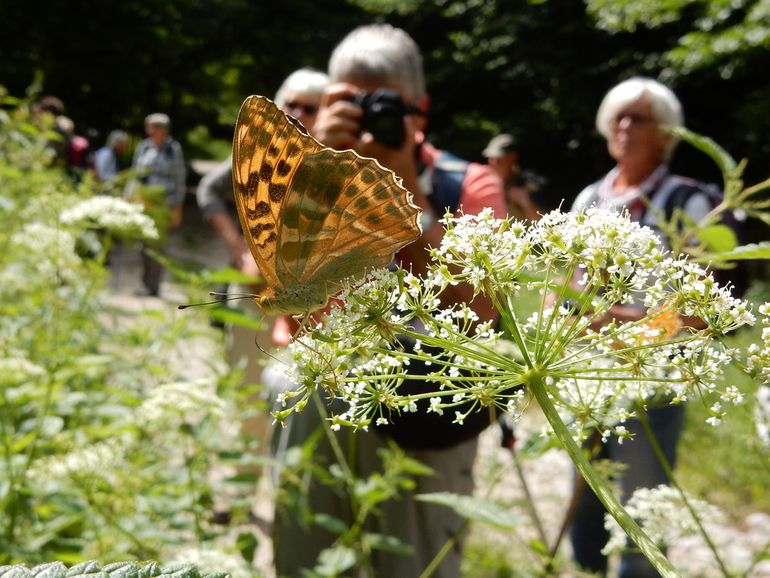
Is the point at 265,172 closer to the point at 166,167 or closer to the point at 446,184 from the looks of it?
the point at 446,184

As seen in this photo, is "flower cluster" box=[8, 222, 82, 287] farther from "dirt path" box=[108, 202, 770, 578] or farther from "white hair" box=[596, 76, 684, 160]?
"white hair" box=[596, 76, 684, 160]

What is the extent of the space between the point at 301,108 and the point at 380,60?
127cm

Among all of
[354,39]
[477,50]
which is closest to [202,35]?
[477,50]

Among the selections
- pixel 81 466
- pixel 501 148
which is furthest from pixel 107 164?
pixel 81 466

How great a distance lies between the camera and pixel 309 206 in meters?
1.11

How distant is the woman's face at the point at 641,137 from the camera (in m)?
3.18

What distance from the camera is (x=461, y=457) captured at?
7.80ft

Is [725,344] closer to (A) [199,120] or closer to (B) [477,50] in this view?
(B) [477,50]

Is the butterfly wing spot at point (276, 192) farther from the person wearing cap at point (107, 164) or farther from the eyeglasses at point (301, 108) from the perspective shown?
the person wearing cap at point (107, 164)

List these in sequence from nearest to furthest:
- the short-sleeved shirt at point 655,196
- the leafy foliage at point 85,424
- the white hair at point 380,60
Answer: the leafy foliage at point 85,424, the white hair at point 380,60, the short-sleeved shirt at point 655,196

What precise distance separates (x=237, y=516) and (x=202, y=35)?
830 inches

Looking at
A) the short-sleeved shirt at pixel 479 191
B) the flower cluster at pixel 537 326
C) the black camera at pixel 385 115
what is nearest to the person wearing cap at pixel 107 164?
the black camera at pixel 385 115

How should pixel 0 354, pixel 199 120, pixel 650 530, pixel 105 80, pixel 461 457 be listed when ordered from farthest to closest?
A: 1. pixel 199 120
2. pixel 105 80
3. pixel 461 457
4. pixel 0 354
5. pixel 650 530

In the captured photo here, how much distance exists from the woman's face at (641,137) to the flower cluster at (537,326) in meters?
2.45
